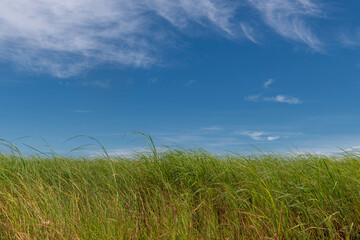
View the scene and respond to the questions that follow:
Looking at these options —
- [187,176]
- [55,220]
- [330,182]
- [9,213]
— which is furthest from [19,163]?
[330,182]

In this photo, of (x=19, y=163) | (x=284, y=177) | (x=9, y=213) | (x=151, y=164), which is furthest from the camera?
(x=19, y=163)

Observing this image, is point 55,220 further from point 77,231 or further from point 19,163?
point 19,163

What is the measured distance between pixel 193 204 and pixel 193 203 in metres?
0.02

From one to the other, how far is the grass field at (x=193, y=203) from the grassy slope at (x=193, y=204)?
0.04ft

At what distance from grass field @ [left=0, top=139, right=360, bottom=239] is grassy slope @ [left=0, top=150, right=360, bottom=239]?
0.04 ft

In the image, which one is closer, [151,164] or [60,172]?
[151,164]

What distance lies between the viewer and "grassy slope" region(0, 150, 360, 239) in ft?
10.1

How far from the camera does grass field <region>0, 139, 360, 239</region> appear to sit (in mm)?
3078

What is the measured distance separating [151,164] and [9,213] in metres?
1.89

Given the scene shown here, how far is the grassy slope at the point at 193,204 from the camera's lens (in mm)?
3076

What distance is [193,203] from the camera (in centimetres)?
386

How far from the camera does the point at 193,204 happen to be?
3.87 metres

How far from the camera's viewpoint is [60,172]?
493 centimetres

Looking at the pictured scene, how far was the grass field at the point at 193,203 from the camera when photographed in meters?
3.08
